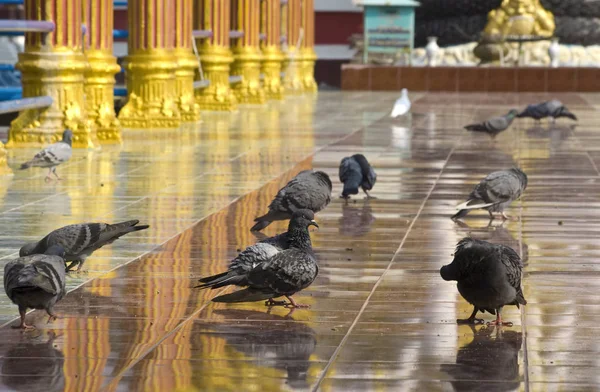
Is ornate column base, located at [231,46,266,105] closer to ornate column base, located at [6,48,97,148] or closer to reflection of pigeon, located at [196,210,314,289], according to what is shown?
ornate column base, located at [6,48,97,148]

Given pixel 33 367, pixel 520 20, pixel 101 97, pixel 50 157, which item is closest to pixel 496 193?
pixel 50 157

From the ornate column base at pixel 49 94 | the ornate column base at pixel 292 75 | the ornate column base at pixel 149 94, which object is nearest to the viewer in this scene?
the ornate column base at pixel 49 94

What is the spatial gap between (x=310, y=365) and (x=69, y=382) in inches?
38.5

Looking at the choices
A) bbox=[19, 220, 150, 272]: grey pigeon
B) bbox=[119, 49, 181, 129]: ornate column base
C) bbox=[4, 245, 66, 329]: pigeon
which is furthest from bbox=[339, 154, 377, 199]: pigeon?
bbox=[119, 49, 181, 129]: ornate column base

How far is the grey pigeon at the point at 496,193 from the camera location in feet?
32.1

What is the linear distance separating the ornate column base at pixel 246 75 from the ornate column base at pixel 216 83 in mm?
2881

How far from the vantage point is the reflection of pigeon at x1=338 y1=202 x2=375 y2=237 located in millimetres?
9758

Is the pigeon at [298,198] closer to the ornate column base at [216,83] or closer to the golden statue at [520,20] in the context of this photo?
the ornate column base at [216,83]

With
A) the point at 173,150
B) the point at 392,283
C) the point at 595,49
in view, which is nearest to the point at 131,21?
the point at 173,150

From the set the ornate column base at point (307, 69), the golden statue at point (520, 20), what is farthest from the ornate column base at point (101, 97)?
the golden statue at point (520, 20)

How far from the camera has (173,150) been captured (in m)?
16.1

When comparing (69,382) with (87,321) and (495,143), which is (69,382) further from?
(495,143)

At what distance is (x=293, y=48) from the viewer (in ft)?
110

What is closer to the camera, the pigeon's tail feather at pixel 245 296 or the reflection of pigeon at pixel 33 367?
the reflection of pigeon at pixel 33 367
